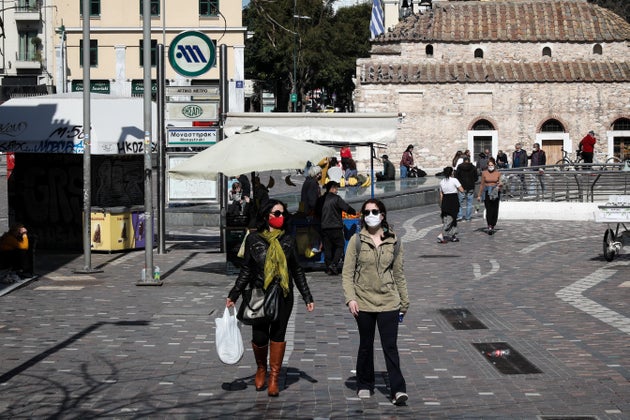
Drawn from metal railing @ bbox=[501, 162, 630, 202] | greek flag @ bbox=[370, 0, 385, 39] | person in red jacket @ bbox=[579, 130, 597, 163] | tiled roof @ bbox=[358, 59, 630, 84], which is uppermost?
greek flag @ bbox=[370, 0, 385, 39]

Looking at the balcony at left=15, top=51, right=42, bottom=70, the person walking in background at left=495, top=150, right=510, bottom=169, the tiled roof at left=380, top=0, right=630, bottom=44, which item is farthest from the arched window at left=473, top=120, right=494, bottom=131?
the balcony at left=15, top=51, right=42, bottom=70

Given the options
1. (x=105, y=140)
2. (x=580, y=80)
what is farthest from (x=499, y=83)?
(x=105, y=140)

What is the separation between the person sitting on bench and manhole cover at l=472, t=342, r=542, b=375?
887 cm

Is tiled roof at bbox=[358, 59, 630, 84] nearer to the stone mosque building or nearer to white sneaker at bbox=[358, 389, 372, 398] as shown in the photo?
the stone mosque building

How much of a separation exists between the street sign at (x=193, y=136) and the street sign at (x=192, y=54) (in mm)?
1426

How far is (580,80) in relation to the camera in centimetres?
5934

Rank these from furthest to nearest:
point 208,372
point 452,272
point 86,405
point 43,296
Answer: point 452,272 → point 43,296 → point 208,372 → point 86,405

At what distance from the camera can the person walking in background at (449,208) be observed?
2708cm

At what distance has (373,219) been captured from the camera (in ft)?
34.9

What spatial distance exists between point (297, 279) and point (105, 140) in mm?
13776

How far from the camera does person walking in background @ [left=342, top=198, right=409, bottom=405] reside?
10617 mm

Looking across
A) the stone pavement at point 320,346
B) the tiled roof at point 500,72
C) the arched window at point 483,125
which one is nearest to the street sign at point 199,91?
the stone pavement at point 320,346

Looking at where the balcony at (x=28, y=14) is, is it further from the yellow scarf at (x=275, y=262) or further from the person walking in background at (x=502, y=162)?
the yellow scarf at (x=275, y=262)

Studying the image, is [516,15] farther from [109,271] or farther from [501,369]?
[501,369]
